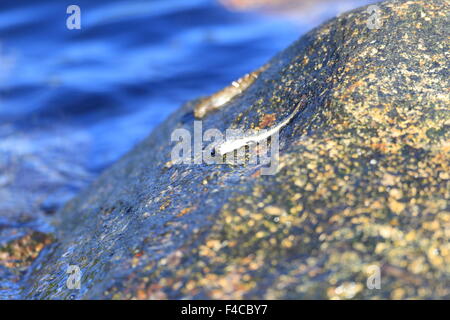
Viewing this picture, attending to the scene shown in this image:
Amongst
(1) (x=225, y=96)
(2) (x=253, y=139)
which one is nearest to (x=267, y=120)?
(2) (x=253, y=139)

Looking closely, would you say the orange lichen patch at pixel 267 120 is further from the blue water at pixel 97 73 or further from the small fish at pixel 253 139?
the blue water at pixel 97 73

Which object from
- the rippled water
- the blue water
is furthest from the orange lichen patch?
the blue water

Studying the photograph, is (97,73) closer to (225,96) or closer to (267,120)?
(225,96)

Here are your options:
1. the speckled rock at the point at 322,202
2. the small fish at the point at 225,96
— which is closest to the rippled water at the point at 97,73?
the small fish at the point at 225,96

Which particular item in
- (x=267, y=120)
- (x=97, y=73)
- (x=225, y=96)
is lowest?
(x=267, y=120)
